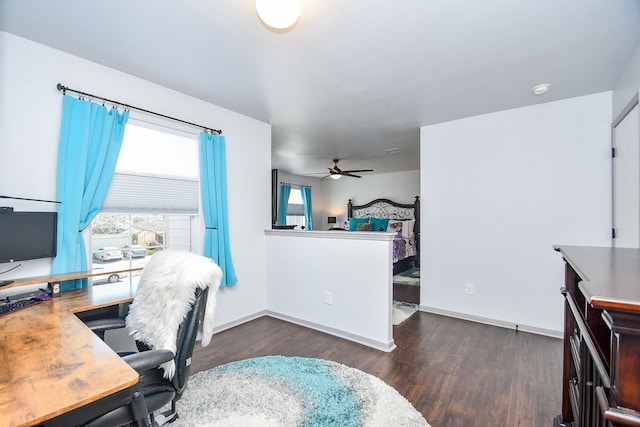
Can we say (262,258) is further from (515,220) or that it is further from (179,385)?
(515,220)

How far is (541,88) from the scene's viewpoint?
2.62 m

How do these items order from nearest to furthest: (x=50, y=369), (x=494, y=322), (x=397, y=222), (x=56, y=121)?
(x=50, y=369) < (x=56, y=121) < (x=494, y=322) < (x=397, y=222)

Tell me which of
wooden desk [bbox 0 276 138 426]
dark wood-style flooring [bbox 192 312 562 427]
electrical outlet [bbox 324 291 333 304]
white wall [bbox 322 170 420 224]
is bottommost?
dark wood-style flooring [bbox 192 312 562 427]

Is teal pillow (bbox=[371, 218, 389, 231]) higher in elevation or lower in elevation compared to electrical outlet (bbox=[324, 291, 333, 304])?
higher

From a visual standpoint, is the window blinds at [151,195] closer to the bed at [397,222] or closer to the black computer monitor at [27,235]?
the black computer monitor at [27,235]

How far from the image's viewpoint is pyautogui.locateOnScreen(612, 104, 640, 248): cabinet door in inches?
83.6

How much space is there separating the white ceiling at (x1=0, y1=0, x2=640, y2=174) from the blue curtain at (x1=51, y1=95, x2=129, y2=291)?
308mm

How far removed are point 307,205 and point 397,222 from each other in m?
2.73

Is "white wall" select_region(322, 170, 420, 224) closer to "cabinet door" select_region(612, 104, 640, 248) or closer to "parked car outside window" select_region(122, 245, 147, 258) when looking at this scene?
"cabinet door" select_region(612, 104, 640, 248)

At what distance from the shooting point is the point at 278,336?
3004 millimetres

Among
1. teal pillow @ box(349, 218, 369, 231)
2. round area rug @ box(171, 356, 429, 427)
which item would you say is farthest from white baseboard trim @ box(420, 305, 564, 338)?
teal pillow @ box(349, 218, 369, 231)

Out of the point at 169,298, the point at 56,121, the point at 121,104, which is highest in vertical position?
the point at 121,104

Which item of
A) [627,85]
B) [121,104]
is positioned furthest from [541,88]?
[121,104]

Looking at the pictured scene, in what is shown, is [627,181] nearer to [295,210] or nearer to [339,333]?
[339,333]
